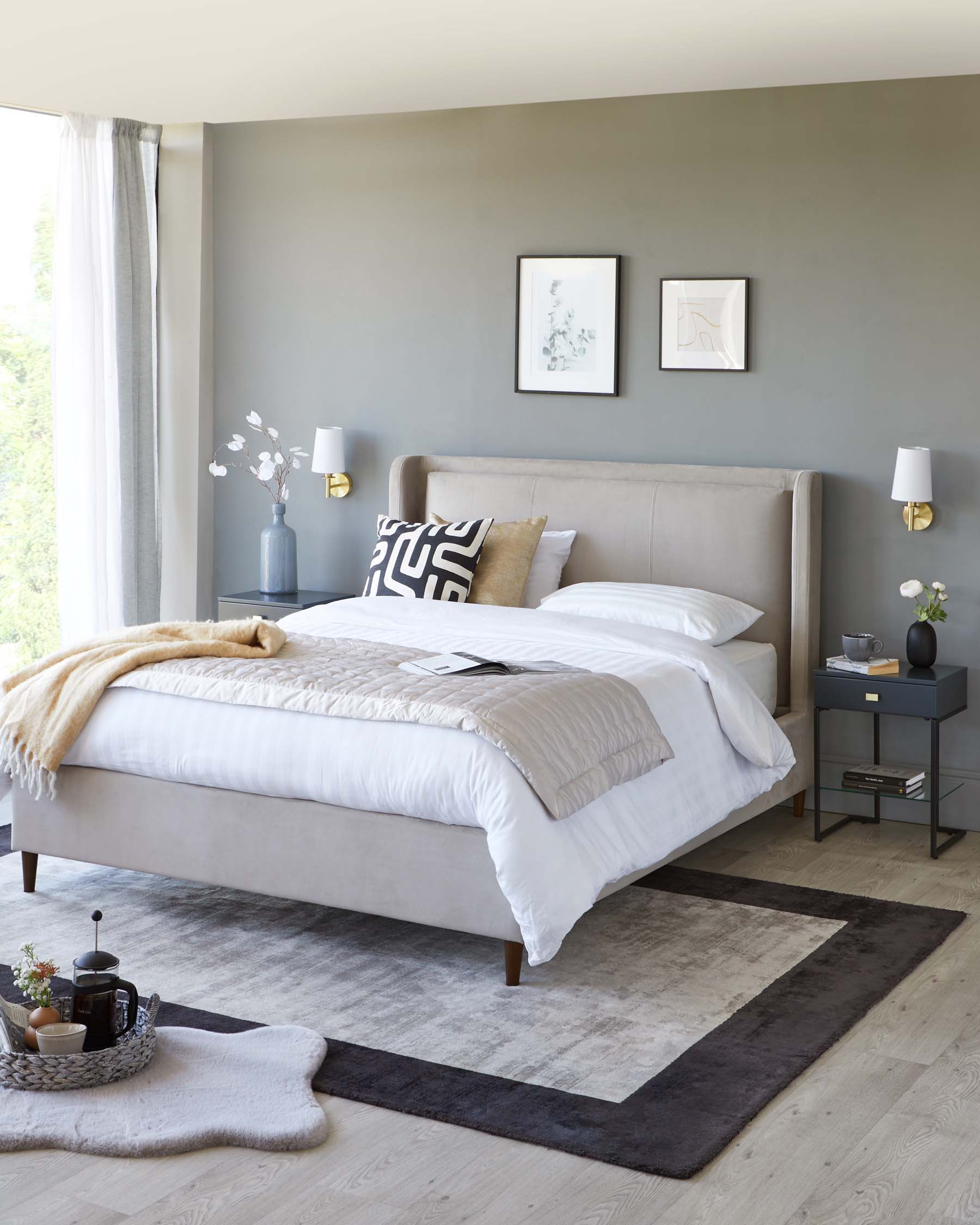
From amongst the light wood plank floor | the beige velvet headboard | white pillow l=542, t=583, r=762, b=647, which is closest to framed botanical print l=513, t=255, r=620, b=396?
the beige velvet headboard

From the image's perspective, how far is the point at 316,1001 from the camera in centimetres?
328

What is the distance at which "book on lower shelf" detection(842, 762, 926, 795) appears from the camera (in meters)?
4.60

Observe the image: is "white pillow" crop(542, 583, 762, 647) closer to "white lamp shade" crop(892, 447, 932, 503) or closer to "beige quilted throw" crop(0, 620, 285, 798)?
"white lamp shade" crop(892, 447, 932, 503)

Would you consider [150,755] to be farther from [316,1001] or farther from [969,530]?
[969,530]

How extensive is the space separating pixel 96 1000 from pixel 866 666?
2.74 meters

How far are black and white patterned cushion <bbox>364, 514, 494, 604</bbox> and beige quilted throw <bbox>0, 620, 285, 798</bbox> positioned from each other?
987 millimetres

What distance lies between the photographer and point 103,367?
230 inches

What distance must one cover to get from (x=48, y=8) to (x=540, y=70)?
4.95 ft

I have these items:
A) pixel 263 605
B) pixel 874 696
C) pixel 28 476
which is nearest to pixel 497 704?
pixel 874 696

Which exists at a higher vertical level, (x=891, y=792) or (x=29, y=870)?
(x=891, y=792)

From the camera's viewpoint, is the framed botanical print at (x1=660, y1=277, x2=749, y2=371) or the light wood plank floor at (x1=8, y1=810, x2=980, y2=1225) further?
the framed botanical print at (x1=660, y1=277, x2=749, y2=371)

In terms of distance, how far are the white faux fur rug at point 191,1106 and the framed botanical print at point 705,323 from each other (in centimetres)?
304

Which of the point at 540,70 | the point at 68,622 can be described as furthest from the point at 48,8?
the point at 68,622

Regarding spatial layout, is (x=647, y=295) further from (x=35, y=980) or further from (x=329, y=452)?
(x=35, y=980)
